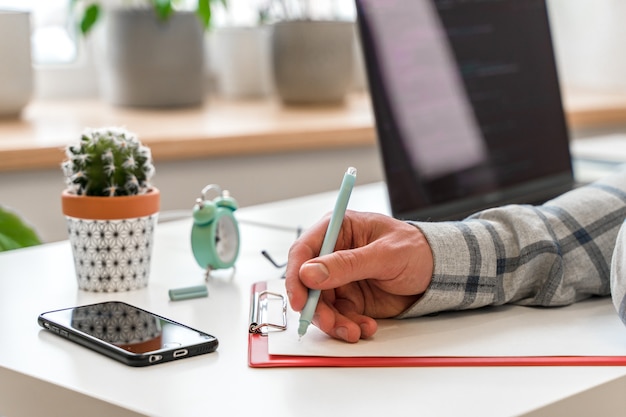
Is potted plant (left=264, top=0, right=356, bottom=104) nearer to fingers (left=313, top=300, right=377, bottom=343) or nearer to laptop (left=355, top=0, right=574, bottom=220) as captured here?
laptop (left=355, top=0, right=574, bottom=220)

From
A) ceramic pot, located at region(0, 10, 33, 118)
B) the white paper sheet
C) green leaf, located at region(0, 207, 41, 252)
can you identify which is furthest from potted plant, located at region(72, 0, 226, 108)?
the white paper sheet

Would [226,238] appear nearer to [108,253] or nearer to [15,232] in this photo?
[108,253]

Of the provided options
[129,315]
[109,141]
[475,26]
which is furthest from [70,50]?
[129,315]

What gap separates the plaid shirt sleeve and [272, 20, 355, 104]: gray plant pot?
4.27 feet

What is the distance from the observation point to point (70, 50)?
2.21 meters

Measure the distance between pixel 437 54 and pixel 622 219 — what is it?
36cm

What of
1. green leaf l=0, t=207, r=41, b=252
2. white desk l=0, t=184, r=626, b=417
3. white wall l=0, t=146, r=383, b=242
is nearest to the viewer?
white desk l=0, t=184, r=626, b=417

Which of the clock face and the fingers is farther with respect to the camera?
the clock face

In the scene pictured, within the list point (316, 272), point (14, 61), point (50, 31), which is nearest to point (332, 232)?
point (316, 272)

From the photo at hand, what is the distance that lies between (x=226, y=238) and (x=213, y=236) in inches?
1.4

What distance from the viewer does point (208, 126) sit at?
1.83 metres

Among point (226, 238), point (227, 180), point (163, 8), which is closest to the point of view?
point (226, 238)

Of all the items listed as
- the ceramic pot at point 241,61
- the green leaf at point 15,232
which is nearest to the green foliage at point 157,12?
the ceramic pot at point 241,61

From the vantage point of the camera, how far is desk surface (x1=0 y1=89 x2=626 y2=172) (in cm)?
160
